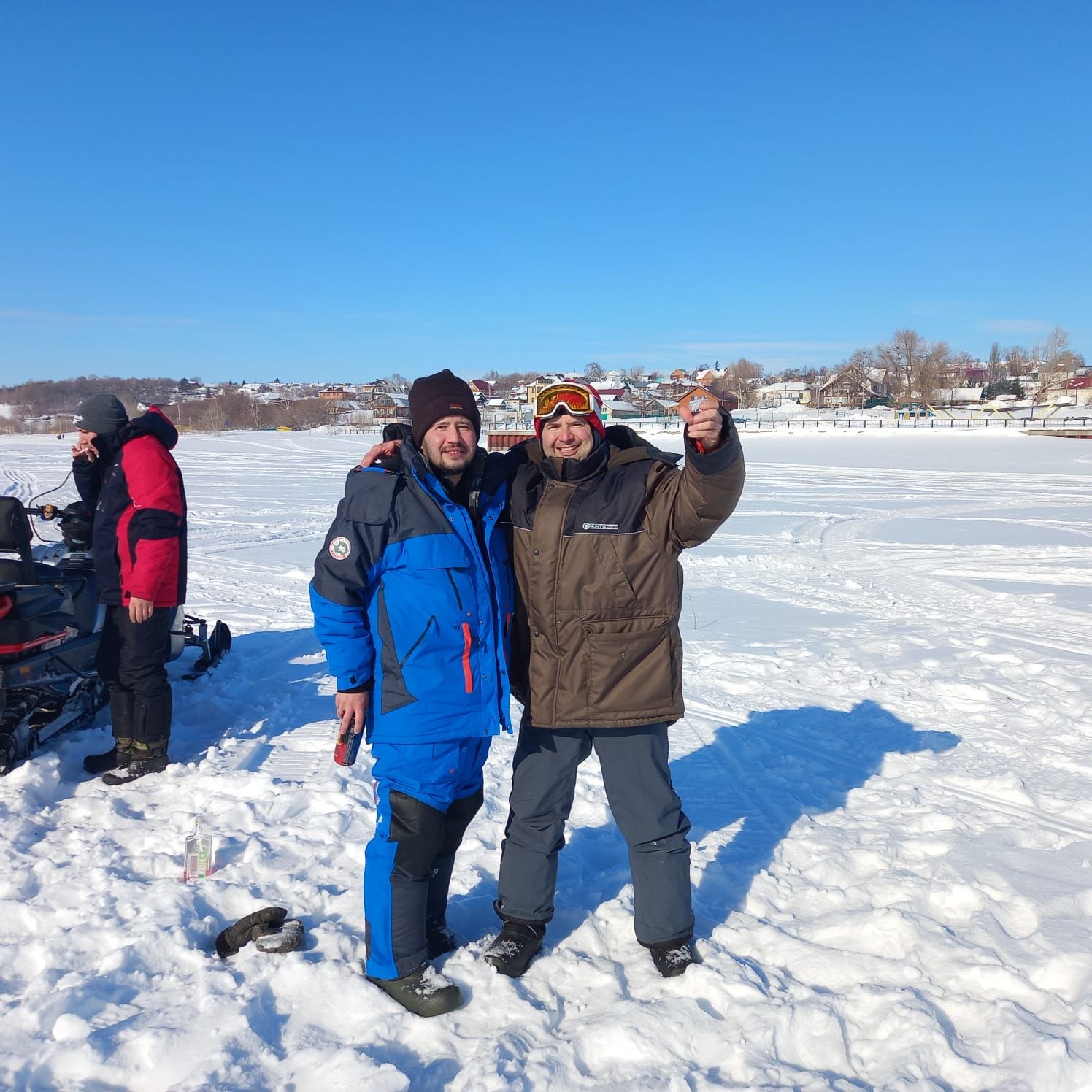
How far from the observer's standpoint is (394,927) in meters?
2.50

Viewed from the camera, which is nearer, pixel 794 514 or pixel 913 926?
pixel 913 926

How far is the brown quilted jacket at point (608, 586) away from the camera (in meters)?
2.61

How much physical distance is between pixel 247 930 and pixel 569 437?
1902mm

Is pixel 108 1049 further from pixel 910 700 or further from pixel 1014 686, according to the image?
pixel 1014 686

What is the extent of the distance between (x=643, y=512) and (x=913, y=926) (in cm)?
169

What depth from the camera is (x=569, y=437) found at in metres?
2.63

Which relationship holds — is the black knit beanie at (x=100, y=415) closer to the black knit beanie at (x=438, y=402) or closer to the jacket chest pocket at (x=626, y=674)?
the black knit beanie at (x=438, y=402)

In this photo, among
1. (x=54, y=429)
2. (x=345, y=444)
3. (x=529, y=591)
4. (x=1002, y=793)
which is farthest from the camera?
(x=54, y=429)

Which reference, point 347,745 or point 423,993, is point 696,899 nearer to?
point 423,993

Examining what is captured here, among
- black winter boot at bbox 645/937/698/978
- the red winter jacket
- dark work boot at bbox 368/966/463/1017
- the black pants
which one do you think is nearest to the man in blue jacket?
dark work boot at bbox 368/966/463/1017

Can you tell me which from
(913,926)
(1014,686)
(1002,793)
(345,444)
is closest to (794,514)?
(1014,686)

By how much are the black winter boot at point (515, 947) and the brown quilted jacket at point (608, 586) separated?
2.27ft

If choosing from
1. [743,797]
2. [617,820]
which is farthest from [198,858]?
[743,797]

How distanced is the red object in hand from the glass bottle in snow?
3.41ft
